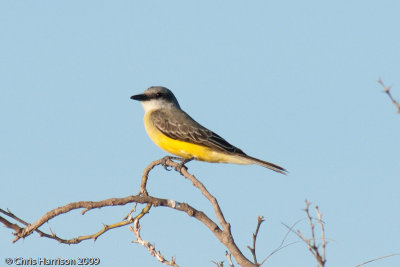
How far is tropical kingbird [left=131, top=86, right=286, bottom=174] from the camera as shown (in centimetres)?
1101

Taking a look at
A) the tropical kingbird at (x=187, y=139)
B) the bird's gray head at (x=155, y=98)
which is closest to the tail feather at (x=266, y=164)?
the tropical kingbird at (x=187, y=139)

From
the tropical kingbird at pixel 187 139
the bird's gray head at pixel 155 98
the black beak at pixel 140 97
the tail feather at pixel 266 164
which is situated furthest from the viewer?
the bird's gray head at pixel 155 98

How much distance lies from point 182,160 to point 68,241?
6.29m

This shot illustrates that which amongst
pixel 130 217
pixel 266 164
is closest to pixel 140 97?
pixel 266 164

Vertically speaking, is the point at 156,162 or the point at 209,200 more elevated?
the point at 156,162

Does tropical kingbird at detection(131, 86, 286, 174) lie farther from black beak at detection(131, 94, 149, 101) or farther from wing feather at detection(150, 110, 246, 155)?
black beak at detection(131, 94, 149, 101)

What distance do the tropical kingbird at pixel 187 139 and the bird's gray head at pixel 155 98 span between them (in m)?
0.34

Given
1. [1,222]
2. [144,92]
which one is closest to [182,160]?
[144,92]

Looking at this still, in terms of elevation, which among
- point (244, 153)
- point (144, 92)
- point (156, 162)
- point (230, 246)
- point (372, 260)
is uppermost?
point (144, 92)

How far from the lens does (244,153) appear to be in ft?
35.8

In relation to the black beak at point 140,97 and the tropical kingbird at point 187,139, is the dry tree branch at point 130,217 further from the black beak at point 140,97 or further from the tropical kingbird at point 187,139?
the black beak at point 140,97

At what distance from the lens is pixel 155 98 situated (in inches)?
509

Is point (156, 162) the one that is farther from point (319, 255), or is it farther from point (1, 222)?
point (319, 255)

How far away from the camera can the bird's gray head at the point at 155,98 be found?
12828mm
